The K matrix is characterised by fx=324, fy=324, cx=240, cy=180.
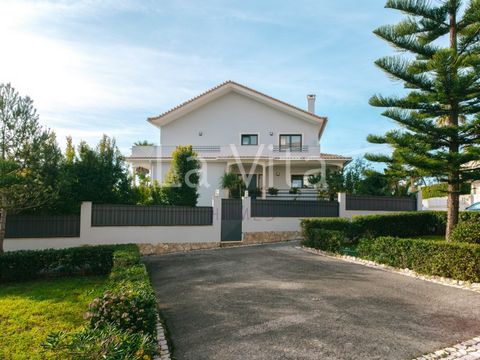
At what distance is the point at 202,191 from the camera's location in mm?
21141

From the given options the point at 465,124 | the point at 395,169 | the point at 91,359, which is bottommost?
the point at 91,359

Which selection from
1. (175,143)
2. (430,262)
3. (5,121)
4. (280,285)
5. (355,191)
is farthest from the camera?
(175,143)

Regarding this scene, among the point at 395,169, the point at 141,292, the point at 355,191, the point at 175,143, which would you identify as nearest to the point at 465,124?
the point at 395,169

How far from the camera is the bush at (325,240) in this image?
38.8 feet

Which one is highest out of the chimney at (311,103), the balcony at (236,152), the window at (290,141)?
the chimney at (311,103)

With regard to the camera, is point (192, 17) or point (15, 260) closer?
point (15, 260)

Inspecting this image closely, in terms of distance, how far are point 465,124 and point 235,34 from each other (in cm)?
811

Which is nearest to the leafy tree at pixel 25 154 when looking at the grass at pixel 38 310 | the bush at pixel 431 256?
the grass at pixel 38 310

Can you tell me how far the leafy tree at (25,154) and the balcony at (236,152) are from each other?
10063 mm

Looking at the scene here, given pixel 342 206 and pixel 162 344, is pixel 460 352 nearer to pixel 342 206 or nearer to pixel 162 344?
pixel 162 344

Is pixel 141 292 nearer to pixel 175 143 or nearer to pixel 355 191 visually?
pixel 355 191

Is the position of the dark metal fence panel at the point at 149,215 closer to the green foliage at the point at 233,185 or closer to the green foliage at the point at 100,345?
the green foliage at the point at 233,185

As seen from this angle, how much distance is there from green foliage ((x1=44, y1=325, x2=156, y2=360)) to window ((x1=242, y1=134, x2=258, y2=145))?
772 inches

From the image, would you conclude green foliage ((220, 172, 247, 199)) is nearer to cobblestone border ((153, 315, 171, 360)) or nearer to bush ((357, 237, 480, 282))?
bush ((357, 237, 480, 282))
